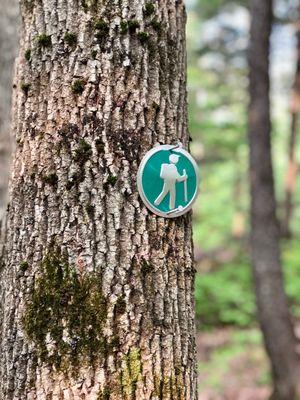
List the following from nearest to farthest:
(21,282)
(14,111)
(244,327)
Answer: (21,282) → (14,111) → (244,327)

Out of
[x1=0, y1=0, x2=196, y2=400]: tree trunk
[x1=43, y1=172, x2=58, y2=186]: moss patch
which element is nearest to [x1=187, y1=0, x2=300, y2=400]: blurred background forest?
[x1=0, y1=0, x2=196, y2=400]: tree trunk

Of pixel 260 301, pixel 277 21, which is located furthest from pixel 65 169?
pixel 277 21

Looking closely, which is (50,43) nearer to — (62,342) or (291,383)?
(62,342)

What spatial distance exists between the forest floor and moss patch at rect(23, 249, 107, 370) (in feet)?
21.3

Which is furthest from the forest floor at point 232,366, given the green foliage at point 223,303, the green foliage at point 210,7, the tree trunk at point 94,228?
the green foliage at point 210,7

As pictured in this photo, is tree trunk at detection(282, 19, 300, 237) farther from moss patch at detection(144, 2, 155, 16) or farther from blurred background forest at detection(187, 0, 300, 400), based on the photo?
moss patch at detection(144, 2, 155, 16)

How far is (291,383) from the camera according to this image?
682cm

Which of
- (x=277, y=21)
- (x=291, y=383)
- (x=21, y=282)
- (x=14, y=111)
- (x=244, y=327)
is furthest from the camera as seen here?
(x=277, y=21)

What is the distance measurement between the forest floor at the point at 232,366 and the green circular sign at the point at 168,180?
6.46 m

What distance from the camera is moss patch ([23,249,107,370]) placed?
76.0 inches

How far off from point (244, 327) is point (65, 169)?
9.29m

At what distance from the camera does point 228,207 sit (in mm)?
18531

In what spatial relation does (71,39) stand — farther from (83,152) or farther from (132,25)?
(83,152)

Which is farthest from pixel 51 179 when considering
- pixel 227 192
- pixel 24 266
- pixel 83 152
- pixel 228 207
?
pixel 227 192
